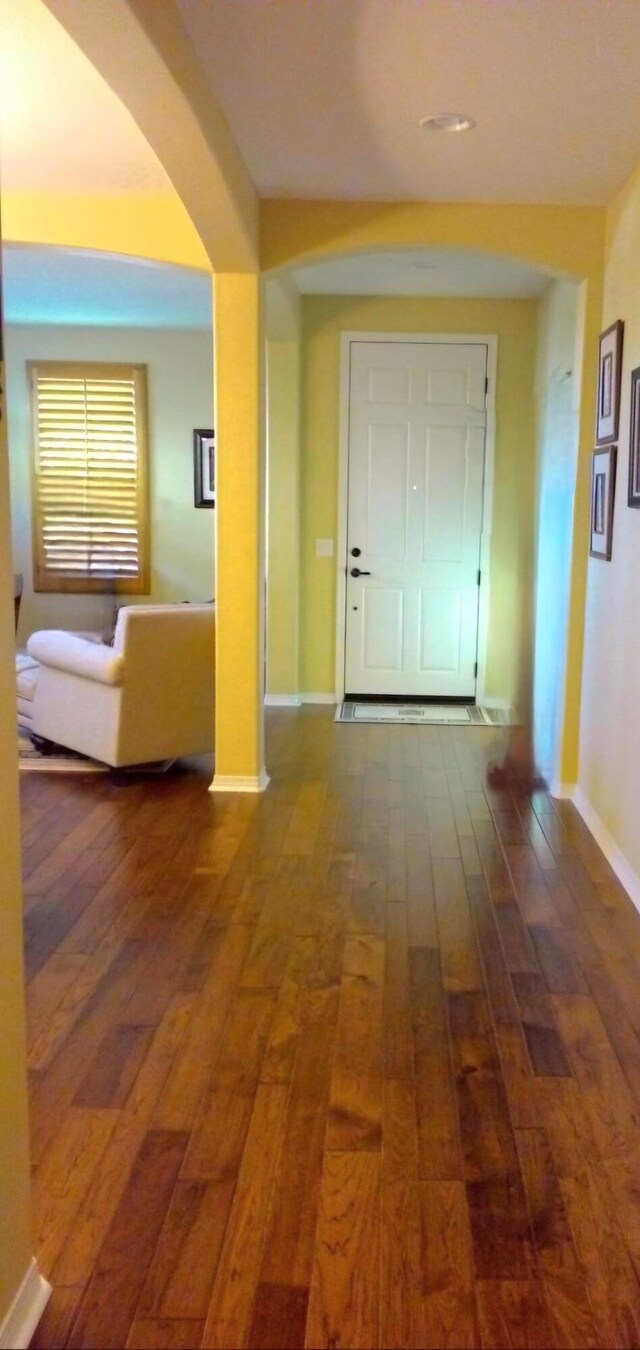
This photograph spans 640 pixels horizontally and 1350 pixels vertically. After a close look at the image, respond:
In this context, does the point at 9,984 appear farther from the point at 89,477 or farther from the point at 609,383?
the point at 89,477

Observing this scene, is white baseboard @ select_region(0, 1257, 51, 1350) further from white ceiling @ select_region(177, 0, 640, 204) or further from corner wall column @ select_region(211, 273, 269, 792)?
corner wall column @ select_region(211, 273, 269, 792)

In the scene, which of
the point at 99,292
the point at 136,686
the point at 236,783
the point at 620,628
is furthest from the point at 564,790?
the point at 99,292

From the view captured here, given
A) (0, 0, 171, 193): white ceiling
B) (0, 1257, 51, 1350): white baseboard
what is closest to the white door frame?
(0, 0, 171, 193): white ceiling

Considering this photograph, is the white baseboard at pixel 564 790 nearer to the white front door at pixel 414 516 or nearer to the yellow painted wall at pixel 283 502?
the white front door at pixel 414 516

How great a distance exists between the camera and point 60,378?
782 cm

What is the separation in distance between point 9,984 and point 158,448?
6697 millimetres

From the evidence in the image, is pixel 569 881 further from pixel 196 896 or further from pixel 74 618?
pixel 74 618

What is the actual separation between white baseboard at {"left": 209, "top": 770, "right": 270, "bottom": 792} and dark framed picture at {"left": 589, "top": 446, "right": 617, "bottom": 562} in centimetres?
183

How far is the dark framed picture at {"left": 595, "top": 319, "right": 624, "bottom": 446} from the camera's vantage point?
162 inches

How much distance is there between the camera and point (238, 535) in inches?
187

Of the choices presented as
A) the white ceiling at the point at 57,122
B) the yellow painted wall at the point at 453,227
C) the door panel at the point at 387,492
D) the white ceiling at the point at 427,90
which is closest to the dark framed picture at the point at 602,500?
the yellow painted wall at the point at 453,227

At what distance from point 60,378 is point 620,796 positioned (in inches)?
222

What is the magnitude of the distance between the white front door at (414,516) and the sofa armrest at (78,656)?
2.26 meters

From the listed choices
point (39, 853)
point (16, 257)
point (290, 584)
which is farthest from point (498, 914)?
point (16, 257)
